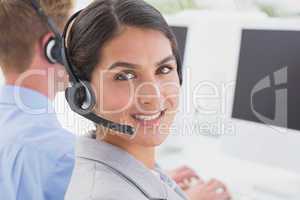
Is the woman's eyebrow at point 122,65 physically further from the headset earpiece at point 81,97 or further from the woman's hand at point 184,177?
the woman's hand at point 184,177

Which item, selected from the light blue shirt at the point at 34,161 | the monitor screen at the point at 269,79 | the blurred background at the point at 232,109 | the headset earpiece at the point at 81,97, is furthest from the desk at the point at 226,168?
the headset earpiece at the point at 81,97

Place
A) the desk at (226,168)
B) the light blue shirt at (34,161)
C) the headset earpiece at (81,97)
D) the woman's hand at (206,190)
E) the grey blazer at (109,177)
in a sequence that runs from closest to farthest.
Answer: the grey blazer at (109,177), the headset earpiece at (81,97), the light blue shirt at (34,161), the woman's hand at (206,190), the desk at (226,168)

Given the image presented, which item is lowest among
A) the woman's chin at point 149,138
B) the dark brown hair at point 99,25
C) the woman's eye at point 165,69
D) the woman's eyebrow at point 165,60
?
the woman's chin at point 149,138

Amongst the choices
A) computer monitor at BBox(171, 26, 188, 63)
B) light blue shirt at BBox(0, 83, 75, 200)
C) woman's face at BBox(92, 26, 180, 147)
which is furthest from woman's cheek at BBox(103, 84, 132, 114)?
computer monitor at BBox(171, 26, 188, 63)

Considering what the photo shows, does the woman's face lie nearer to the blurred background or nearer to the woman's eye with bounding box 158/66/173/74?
the woman's eye with bounding box 158/66/173/74

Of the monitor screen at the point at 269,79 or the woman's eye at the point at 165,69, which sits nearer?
the woman's eye at the point at 165,69

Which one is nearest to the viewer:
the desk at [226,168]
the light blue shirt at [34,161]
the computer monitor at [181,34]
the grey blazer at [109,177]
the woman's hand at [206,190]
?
the grey blazer at [109,177]

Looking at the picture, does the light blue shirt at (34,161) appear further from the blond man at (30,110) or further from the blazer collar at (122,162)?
the blazer collar at (122,162)

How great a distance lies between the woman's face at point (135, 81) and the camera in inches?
30.4

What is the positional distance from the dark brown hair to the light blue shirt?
30 centimetres

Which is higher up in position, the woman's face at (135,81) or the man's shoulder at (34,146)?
the woman's face at (135,81)

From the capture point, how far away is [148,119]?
814 mm

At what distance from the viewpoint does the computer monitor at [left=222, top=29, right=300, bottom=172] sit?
49.8 inches

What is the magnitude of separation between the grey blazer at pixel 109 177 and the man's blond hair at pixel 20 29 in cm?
44
